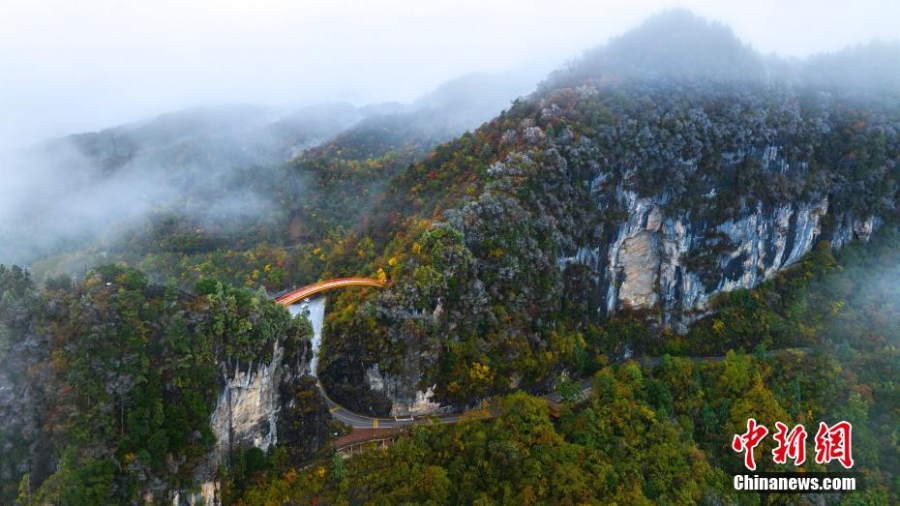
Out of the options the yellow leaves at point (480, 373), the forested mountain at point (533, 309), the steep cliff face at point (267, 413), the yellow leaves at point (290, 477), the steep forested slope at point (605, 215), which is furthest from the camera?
the steep forested slope at point (605, 215)

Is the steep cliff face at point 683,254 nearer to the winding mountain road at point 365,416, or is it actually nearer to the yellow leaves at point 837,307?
the winding mountain road at point 365,416

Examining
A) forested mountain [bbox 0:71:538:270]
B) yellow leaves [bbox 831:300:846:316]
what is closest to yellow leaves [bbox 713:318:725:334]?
yellow leaves [bbox 831:300:846:316]

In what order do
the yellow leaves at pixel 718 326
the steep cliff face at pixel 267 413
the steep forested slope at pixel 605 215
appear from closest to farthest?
the steep cliff face at pixel 267 413 < the steep forested slope at pixel 605 215 < the yellow leaves at pixel 718 326

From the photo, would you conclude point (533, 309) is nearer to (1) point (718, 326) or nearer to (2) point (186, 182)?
(1) point (718, 326)

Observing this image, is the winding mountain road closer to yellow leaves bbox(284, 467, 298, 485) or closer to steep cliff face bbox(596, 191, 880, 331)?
yellow leaves bbox(284, 467, 298, 485)

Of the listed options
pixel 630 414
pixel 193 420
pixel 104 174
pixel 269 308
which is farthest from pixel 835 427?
pixel 104 174

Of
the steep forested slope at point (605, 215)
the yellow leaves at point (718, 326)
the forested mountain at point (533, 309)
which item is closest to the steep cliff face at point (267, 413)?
the forested mountain at point (533, 309)

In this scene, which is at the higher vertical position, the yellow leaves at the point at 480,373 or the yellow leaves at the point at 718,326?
the yellow leaves at the point at 480,373

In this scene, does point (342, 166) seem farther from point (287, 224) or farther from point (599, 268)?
point (599, 268)

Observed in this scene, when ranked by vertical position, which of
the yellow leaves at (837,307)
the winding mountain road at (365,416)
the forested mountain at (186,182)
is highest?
the forested mountain at (186,182)

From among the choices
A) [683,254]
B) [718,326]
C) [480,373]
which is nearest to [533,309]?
[480,373]
